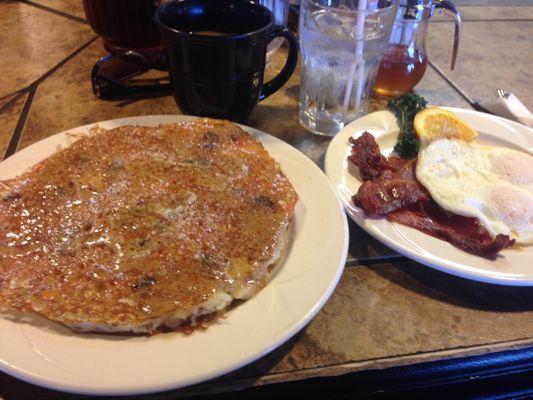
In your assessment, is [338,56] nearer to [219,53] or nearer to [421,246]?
[219,53]

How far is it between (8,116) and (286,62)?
0.87 meters

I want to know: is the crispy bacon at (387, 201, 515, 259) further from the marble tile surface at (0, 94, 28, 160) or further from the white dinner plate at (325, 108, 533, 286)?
the marble tile surface at (0, 94, 28, 160)

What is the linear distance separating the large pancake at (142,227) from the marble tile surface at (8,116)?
14.5 inches

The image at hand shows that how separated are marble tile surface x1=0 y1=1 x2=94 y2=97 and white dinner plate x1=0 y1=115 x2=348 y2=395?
1150 mm

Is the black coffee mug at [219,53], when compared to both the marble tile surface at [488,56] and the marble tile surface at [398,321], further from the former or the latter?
the marble tile surface at [488,56]

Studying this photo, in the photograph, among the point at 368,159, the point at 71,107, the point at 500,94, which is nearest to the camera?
the point at 368,159

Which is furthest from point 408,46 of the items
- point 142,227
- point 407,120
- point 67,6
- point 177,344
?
point 67,6

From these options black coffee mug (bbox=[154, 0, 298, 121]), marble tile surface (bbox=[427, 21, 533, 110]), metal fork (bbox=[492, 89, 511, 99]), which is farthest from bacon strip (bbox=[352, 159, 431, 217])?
marble tile surface (bbox=[427, 21, 533, 110])

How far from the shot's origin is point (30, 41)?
5.89 feet

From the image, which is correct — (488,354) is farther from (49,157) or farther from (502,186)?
(49,157)

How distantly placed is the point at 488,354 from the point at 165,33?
3.33 ft

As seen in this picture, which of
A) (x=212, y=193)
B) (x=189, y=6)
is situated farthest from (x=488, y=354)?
(x=189, y=6)

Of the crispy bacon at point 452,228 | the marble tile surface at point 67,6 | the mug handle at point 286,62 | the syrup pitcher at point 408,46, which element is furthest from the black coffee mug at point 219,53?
the marble tile surface at point 67,6

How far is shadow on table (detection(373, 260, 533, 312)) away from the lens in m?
0.85
